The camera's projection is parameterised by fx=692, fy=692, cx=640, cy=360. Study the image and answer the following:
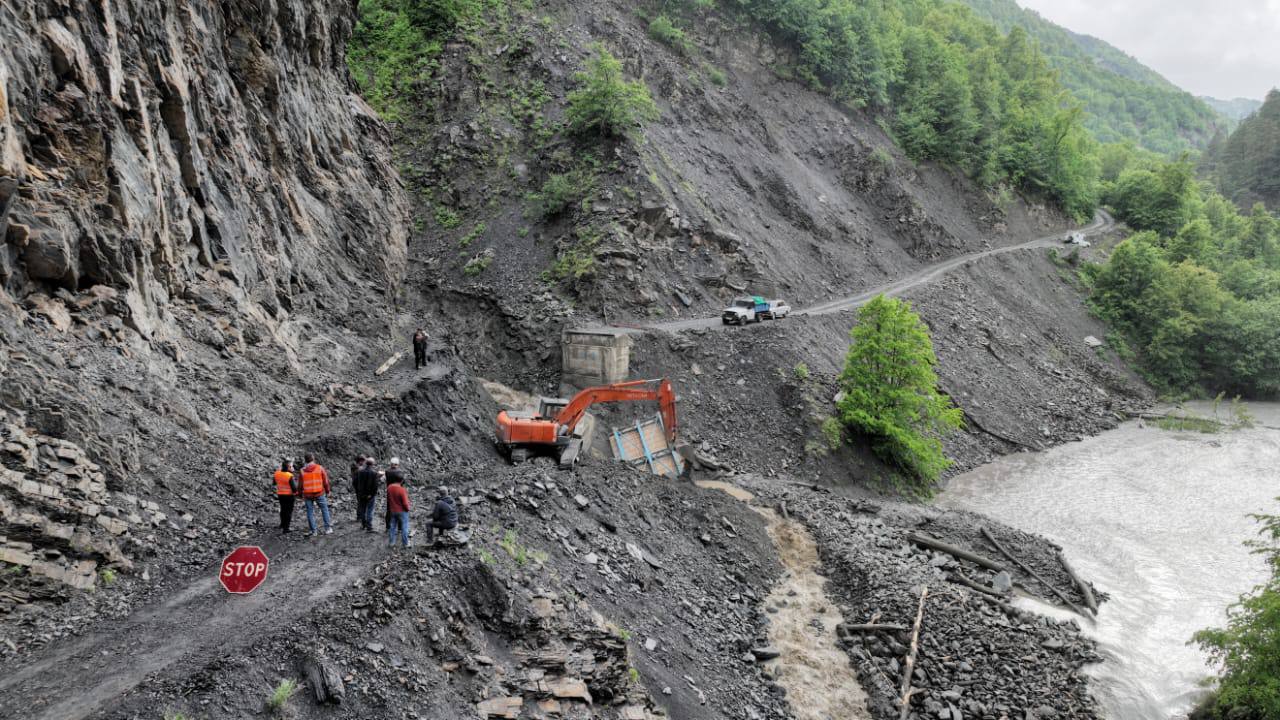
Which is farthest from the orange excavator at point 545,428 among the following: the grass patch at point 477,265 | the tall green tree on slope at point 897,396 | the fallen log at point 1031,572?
the grass patch at point 477,265

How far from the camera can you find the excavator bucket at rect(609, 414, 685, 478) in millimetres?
21578

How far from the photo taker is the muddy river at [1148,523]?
638 inches

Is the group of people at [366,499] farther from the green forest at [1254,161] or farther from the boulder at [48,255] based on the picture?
the green forest at [1254,161]

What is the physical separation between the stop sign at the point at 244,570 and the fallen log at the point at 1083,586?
19.3 m

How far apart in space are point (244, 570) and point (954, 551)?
17.9 m

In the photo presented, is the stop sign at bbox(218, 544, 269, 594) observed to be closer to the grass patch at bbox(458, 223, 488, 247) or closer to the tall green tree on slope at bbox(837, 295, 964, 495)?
the tall green tree on slope at bbox(837, 295, 964, 495)

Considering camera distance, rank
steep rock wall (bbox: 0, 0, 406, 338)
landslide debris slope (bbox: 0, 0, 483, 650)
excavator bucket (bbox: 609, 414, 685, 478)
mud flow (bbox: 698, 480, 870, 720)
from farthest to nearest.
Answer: excavator bucket (bbox: 609, 414, 685, 478) → mud flow (bbox: 698, 480, 870, 720) → steep rock wall (bbox: 0, 0, 406, 338) → landslide debris slope (bbox: 0, 0, 483, 650)

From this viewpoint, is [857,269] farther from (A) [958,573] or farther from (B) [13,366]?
(B) [13,366]

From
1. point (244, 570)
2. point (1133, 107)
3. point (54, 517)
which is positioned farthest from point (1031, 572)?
point (1133, 107)

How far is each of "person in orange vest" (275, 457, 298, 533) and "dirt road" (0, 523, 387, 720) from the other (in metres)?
0.74

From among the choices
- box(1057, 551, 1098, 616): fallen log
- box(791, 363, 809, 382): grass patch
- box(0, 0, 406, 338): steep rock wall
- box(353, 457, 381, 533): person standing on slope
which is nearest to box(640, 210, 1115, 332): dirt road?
box(791, 363, 809, 382): grass patch

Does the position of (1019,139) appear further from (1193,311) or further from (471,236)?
(471,236)

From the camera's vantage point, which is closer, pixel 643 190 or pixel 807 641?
pixel 807 641

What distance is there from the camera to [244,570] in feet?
33.4
